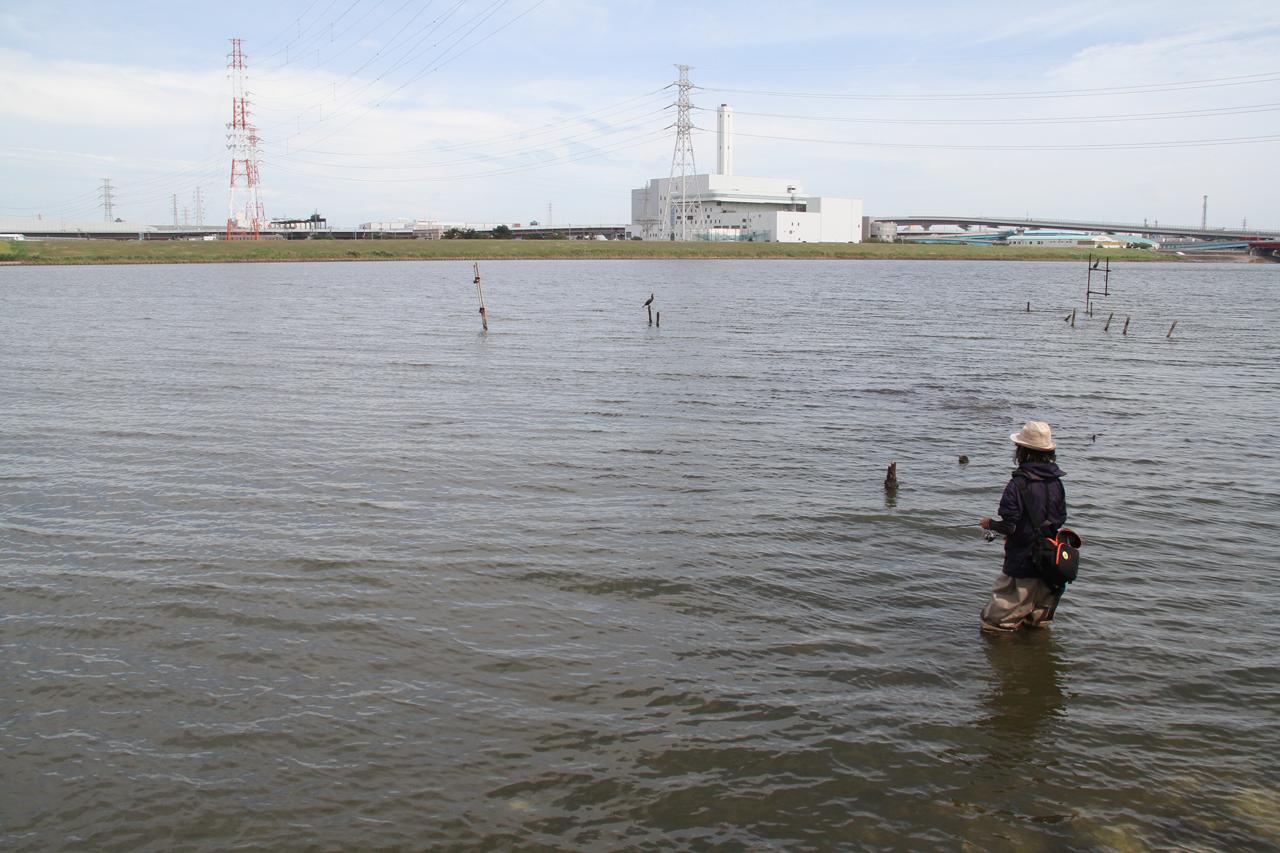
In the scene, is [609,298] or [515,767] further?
[609,298]

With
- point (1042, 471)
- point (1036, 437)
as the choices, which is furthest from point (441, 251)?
point (1042, 471)

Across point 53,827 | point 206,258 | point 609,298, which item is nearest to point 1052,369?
point 53,827

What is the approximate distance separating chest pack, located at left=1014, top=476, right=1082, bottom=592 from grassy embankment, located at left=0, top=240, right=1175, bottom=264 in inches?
5097

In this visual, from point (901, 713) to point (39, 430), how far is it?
19711 millimetres

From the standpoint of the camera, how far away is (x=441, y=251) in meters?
148

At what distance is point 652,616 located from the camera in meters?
10.8

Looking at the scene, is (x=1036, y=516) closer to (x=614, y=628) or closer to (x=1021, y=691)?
(x=1021, y=691)

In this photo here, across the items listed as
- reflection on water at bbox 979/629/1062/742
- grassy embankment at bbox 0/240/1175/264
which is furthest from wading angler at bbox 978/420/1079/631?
grassy embankment at bbox 0/240/1175/264

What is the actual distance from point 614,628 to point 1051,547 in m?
A: 4.70

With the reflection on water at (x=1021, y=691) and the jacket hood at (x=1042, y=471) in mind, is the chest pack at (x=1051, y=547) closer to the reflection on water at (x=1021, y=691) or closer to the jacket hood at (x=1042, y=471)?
the jacket hood at (x=1042, y=471)

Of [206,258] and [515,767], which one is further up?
[206,258]

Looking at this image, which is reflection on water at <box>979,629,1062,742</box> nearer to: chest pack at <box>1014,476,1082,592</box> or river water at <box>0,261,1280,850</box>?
river water at <box>0,261,1280,850</box>

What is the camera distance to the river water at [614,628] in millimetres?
7312

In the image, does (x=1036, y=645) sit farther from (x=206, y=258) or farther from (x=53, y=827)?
(x=206, y=258)
